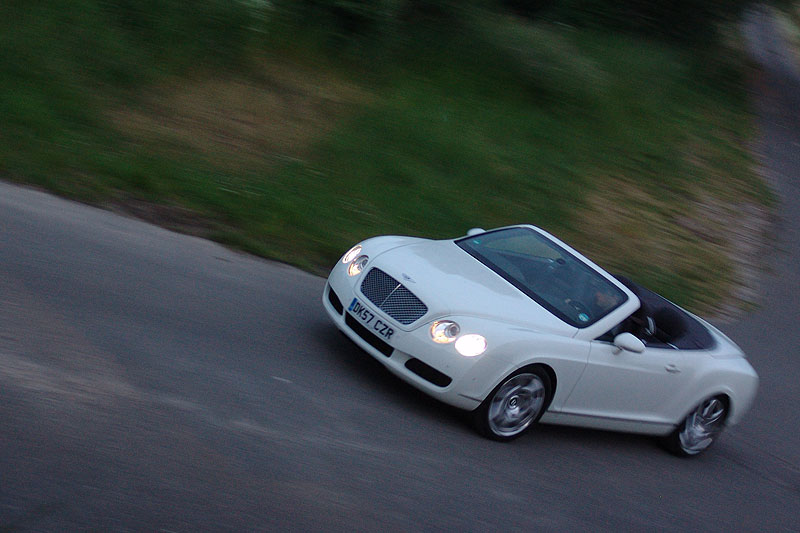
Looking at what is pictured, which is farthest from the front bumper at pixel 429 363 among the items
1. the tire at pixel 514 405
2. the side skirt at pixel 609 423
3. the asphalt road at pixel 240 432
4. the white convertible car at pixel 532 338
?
the side skirt at pixel 609 423

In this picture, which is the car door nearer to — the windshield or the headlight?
the windshield

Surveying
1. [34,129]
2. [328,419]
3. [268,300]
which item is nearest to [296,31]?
[34,129]

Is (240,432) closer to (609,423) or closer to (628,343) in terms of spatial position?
(628,343)

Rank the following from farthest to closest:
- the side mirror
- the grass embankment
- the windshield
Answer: the grass embankment
the windshield
the side mirror

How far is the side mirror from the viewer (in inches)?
269

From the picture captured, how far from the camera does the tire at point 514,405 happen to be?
6441mm

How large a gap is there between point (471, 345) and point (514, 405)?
0.67 m

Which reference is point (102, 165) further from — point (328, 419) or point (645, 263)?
point (645, 263)

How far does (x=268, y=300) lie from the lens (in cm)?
803

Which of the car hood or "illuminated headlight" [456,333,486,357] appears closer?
"illuminated headlight" [456,333,486,357]

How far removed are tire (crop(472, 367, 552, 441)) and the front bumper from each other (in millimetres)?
121

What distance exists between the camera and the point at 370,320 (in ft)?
21.8

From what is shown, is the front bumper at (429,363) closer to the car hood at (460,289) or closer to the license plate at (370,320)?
the license plate at (370,320)

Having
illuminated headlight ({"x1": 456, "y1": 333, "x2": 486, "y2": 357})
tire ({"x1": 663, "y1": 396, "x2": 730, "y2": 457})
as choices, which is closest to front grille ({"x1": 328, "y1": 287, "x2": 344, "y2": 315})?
illuminated headlight ({"x1": 456, "y1": 333, "x2": 486, "y2": 357})
